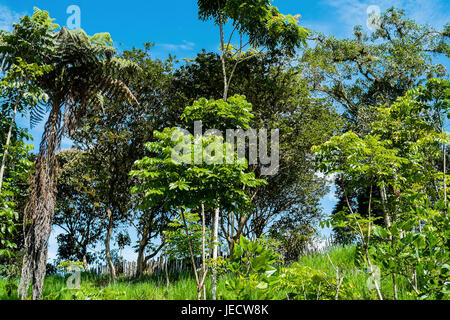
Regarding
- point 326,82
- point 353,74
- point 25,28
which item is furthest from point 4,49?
point 353,74

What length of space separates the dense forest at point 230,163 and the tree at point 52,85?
0.03 meters

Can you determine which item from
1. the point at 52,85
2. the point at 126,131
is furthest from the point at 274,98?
the point at 52,85

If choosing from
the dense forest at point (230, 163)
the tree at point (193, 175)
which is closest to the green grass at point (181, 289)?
the dense forest at point (230, 163)

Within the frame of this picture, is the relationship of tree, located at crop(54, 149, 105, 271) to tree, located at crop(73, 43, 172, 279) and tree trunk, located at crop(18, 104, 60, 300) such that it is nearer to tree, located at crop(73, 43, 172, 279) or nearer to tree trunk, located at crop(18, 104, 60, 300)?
tree, located at crop(73, 43, 172, 279)

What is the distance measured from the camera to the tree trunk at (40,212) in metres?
5.91

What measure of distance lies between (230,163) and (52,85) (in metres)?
4.70

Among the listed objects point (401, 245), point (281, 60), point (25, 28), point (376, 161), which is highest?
point (281, 60)

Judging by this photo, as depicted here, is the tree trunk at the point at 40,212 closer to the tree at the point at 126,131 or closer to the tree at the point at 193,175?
the tree at the point at 193,175

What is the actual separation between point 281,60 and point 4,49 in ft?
28.4

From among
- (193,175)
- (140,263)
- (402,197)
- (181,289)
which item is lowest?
(181,289)

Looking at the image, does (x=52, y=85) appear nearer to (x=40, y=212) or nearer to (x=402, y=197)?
(x=40, y=212)

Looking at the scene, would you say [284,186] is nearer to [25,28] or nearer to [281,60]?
[281,60]

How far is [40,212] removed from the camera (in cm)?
621

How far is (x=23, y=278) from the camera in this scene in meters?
5.89
